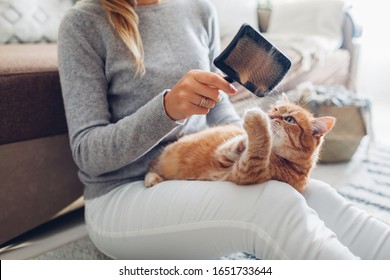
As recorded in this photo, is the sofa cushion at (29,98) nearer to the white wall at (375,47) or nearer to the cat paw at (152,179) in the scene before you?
the cat paw at (152,179)

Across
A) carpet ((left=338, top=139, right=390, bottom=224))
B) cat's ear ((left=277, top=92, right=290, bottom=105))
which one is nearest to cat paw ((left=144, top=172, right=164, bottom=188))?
cat's ear ((left=277, top=92, right=290, bottom=105))

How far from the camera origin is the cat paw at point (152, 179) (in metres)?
0.75

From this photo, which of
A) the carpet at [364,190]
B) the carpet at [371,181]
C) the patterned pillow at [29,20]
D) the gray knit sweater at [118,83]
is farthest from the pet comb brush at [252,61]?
the patterned pillow at [29,20]

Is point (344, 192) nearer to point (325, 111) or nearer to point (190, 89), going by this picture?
point (325, 111)

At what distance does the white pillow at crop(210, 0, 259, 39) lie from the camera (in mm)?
1897

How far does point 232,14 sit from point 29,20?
3.66ft

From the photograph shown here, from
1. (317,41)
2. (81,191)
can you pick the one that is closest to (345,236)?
(81,191)

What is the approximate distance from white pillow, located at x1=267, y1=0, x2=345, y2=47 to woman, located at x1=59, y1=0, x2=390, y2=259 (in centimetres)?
131

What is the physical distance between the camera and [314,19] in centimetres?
199

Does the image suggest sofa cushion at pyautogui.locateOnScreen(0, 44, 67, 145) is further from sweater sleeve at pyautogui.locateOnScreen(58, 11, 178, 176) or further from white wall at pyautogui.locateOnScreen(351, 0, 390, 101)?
white wall at pyautogui.locateOnScreen(351, 0, 390, 101)

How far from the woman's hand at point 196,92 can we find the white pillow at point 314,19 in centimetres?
156

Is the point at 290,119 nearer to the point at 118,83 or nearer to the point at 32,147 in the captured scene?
the point at 118,83

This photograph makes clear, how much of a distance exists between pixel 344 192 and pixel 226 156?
79 centimetres
